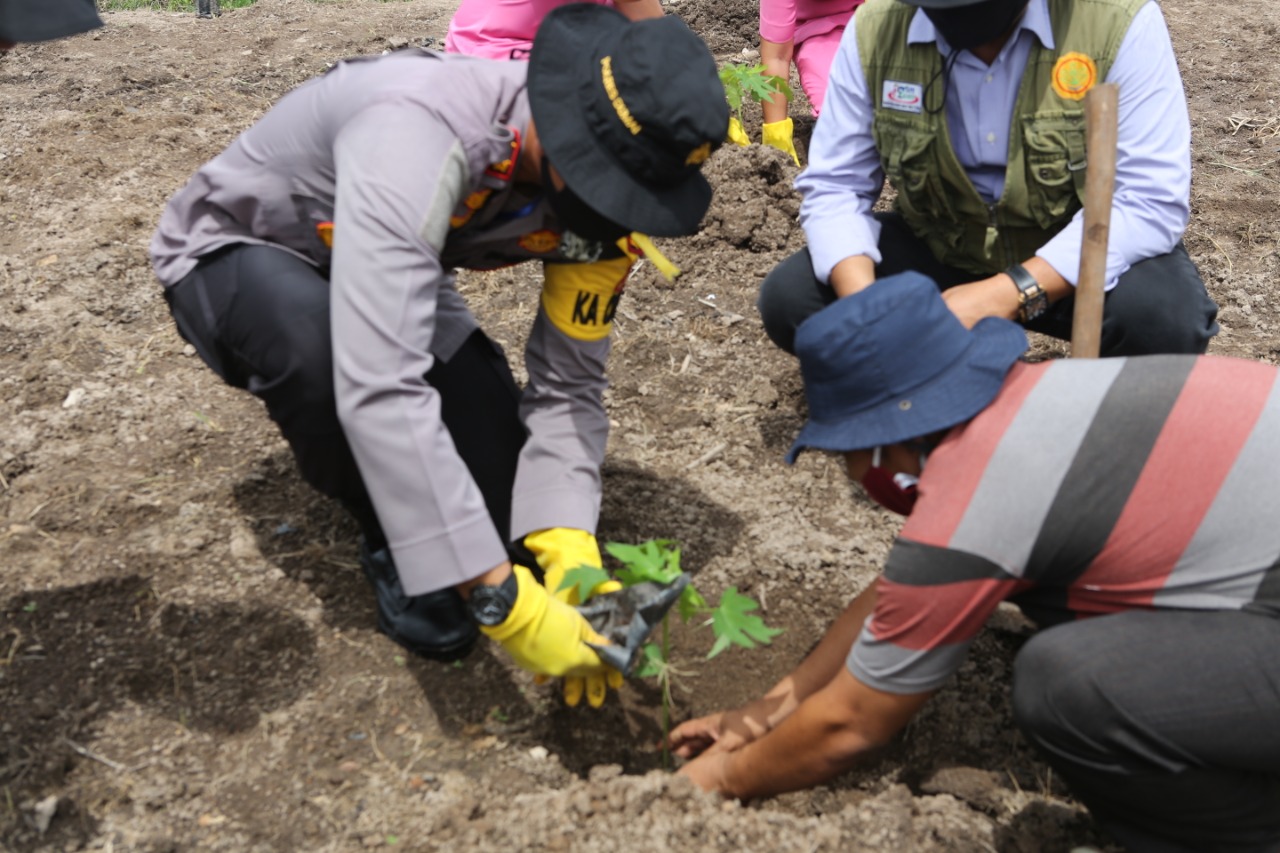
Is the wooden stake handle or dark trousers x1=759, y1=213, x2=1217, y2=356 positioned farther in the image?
dark trousers x1=759, y1=213, x2=1217, y2=356

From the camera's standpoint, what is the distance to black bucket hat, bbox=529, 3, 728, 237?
191 centimetres

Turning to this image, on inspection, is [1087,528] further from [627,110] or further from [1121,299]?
[1121,299]

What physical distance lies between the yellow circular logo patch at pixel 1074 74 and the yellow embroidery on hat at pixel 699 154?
0.99 meters

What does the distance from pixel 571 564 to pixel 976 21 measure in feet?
4.42

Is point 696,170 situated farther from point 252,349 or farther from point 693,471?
point 693,471

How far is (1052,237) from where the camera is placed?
9.11 ft

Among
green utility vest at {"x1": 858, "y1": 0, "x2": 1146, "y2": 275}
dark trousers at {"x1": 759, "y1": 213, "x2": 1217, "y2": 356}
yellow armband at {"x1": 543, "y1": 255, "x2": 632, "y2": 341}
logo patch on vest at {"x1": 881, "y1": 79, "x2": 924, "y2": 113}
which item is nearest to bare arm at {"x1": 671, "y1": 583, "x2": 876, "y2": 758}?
yellow armband at {"x1": 543, "y1": 255, "x2": 632, "y2": 341}

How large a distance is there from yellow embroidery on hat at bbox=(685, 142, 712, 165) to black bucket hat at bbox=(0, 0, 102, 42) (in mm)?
940

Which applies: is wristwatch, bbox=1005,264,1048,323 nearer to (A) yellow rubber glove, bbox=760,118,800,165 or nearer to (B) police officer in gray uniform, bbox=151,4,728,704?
(B) police officer in gray uniform, bbox=151,4,728,704

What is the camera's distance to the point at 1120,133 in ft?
8.59

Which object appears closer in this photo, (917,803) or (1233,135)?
(917,803)

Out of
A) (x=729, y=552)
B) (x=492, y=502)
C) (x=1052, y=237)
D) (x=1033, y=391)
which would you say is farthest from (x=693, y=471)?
(x=1033, y=391)

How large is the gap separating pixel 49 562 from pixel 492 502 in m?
0.96

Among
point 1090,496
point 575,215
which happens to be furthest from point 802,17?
point 1090,496
